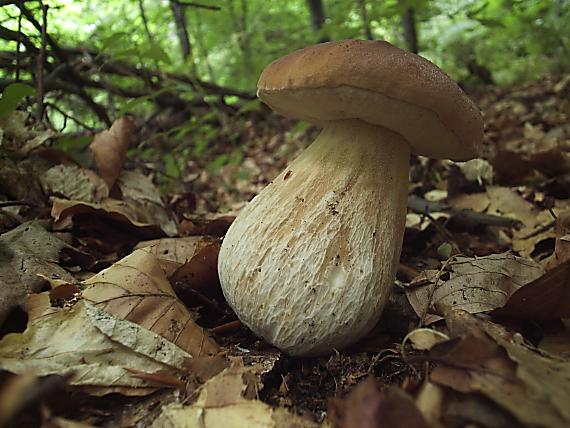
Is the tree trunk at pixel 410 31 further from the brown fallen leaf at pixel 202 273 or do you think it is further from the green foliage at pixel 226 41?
the brown fallen leaf at pixel 202 273

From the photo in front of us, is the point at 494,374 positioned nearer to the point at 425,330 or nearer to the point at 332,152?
the point at 425,330

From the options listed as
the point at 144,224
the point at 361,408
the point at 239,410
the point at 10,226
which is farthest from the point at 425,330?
the point at 10,226

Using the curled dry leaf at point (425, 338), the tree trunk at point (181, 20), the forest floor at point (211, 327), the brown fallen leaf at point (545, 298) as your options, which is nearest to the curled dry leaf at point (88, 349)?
the forest floor at point (211, 327)

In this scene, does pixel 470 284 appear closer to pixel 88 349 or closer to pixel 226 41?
pixel 88 349

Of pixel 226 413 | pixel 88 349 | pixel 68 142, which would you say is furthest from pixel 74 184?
pixel 226 413

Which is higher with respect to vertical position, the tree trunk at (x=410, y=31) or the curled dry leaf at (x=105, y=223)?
the tree trunk at (x=410, y=31)

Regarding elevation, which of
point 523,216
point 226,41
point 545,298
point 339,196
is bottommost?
point 523,216
